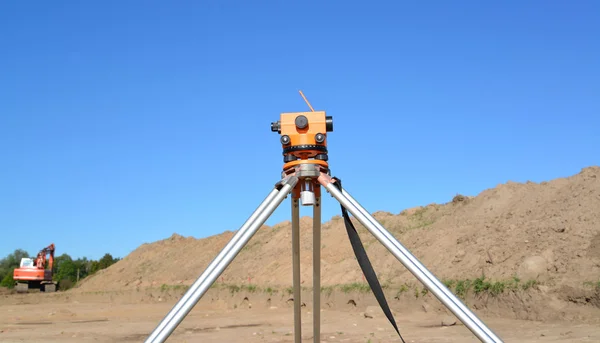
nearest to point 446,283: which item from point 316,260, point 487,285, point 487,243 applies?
point 487,285

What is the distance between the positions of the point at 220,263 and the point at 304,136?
0.94 metres

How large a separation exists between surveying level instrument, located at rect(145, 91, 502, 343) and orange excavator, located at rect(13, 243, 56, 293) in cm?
3506

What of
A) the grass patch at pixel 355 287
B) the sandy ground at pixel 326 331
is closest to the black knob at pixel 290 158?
the sandy ground at pixel 326 331

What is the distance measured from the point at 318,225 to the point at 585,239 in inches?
462

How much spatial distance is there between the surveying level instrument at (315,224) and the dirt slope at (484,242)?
9867 millimetres

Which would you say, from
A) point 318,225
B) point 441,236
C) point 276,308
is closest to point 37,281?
point 276,308

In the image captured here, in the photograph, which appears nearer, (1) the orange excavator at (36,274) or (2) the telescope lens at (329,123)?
(2) the telescope lens at (329,123)

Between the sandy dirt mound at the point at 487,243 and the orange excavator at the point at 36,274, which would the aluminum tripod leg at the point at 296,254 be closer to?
the sandy dirt mound at the point at 487,243

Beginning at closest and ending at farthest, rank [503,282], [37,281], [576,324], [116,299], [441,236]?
[576,324], [503,282], [441,236], [116,299], [37,281]

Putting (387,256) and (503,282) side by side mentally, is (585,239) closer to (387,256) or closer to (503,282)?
(503,282)

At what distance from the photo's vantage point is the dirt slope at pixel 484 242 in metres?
12.4

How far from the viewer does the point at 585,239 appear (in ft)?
41.0

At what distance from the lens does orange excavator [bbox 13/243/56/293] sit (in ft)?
109

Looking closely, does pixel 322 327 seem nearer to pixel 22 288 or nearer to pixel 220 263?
pixel 220 263
